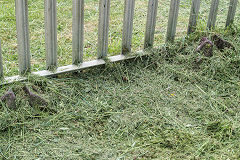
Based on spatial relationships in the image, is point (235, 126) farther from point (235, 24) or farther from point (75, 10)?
point (235, 24)

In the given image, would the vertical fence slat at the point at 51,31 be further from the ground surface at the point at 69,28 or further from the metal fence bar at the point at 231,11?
the metal fence bar at the point at 231,11

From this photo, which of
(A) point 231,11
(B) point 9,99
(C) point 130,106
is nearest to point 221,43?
(A) point 231,11

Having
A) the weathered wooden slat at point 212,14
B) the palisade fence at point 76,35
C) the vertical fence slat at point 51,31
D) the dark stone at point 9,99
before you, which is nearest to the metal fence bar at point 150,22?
the palisade fence at point 76,35

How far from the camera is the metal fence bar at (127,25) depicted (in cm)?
373

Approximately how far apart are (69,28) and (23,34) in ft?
4.71

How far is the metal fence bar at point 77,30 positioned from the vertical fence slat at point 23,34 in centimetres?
48

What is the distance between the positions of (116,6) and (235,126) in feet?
9.77

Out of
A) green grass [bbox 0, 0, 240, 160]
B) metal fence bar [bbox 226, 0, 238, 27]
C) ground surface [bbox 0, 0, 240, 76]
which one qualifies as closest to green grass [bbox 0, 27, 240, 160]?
green grass [bbox 0, 0, 240, 160]

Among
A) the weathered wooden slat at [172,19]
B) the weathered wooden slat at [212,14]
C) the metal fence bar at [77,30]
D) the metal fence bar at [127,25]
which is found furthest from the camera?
the weathered wooden slat at [212,14]

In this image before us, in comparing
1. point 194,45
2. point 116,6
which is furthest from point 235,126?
point 116,6

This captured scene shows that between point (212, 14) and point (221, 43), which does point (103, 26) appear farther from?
point (212, 14)

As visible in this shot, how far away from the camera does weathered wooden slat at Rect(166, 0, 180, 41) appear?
4145mm

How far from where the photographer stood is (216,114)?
3164mm

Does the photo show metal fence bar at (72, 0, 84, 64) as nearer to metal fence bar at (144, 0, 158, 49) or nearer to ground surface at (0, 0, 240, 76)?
ground surface at (0, 0, 240, 76)
